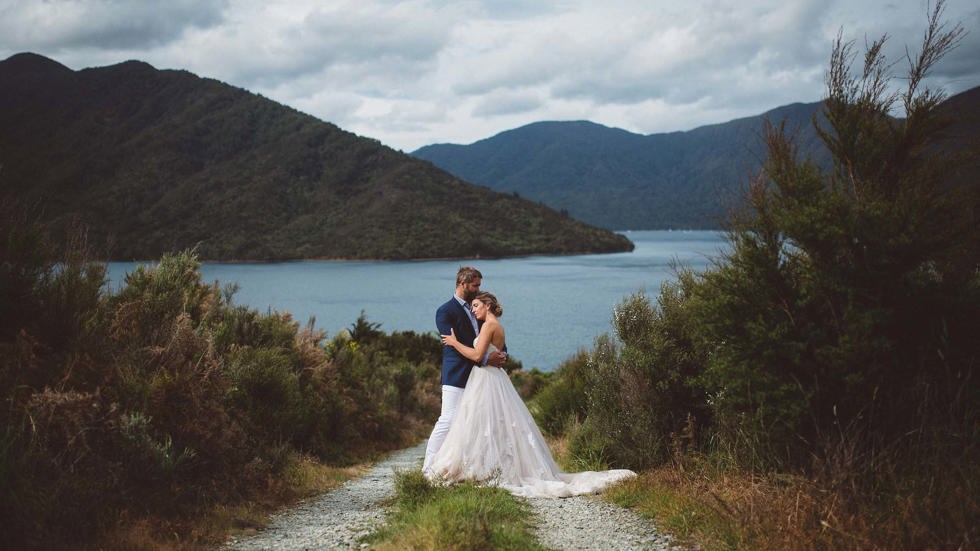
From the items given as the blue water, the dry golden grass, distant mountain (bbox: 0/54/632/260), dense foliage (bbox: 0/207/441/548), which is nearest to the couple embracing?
the dry golden grass

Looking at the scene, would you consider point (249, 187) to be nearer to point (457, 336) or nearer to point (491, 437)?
point (457, 336)

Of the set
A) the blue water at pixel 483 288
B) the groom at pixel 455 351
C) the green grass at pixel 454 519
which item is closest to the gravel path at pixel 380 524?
the green grass at pixel 454 519

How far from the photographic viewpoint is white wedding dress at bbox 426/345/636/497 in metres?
7.14

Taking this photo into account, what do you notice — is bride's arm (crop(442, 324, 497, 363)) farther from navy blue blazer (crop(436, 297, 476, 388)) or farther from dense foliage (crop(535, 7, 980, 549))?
dense foliage (crop(535, 7, 980, 549))

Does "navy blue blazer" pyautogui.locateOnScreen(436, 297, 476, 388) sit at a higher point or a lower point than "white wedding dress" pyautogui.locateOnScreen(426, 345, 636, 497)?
higher

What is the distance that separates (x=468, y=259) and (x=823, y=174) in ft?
339

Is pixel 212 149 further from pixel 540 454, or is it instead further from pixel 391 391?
pixel 540 454

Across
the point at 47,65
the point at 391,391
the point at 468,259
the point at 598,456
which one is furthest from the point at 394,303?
the point at 47,65

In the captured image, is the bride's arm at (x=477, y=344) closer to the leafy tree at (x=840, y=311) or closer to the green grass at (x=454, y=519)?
the green grass at (x=454, y=519)

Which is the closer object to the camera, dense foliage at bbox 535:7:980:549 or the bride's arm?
dense foliage at bbox 535:7:980:549

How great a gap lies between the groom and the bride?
0.10 m

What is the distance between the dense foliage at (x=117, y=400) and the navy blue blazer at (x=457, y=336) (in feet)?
7.38

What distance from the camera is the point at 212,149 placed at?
127 meters

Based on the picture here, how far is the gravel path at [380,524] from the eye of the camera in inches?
198
